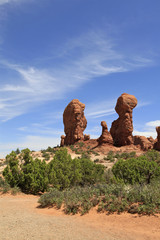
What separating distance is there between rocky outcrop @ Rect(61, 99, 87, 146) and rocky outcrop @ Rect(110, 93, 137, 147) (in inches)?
291

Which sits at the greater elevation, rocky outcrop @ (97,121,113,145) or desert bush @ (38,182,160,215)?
rocky outcrop @ (97,121,113,145)

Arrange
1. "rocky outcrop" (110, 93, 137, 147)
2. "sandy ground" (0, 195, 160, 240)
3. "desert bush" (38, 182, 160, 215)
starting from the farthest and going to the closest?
"rocky outcrop" (110, 93, 137, 147) < "desert bush" (38, 182, 160, 215) < "sandy ground" (0, 195, 160, 240)

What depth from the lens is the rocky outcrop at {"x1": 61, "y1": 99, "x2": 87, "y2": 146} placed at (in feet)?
144

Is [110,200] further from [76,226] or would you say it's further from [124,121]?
[124,121]

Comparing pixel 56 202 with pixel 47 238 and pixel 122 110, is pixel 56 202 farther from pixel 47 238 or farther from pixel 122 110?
pixel 122 110

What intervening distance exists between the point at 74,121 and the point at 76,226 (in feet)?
121

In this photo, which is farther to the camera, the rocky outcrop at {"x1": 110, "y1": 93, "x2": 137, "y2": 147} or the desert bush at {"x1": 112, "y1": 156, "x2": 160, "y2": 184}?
the rocky outcrop at {"x1": 110, "y1": 93, "x2": 137, "y2": 147}

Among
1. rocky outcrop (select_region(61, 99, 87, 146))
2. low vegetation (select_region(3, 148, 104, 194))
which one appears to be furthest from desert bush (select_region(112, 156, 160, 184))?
rocky outcrop (select_region(61, 99, 87, 146))

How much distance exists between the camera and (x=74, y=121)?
145ft

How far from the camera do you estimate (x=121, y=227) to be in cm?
732

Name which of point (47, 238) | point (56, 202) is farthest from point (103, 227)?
point (56, 202)

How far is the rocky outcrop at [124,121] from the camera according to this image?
40438mm

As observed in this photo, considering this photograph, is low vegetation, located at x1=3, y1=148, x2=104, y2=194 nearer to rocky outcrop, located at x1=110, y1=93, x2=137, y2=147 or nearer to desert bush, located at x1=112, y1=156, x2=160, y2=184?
desert bush, located at x1=112, y1=156, x2=160, y2=184

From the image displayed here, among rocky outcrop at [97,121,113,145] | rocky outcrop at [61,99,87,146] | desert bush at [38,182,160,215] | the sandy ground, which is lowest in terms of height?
the sandy ground
